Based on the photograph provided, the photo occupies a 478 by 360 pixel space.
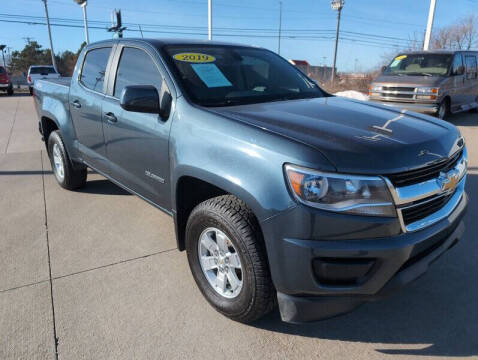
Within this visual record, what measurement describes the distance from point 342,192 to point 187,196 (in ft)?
3.93

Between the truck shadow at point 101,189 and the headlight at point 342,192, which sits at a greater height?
the headlight at point 342,192

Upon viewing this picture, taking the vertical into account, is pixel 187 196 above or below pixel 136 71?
below

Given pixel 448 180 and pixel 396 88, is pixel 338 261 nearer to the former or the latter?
pixel 448 180

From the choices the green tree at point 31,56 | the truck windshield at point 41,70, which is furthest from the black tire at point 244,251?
the green tree at point 31,56

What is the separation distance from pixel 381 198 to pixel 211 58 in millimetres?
1901

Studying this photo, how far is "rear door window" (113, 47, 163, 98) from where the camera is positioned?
9.51ft

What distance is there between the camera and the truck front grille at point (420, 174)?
1.87 m

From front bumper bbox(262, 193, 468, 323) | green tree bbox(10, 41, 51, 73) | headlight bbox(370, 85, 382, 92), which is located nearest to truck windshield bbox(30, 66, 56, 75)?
headlight bbox(370, 85, 382, 92)

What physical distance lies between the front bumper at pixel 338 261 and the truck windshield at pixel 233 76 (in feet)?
3.99

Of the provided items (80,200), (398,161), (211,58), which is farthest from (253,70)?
(80,200)

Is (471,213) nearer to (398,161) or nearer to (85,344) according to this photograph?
(398,161)

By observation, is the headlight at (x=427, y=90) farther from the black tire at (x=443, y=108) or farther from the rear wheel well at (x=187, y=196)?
the rear wheel well at (x=187, y=196)

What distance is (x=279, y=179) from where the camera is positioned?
186 centimetres

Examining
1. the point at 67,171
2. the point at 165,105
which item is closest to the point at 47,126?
the point at 67,171
